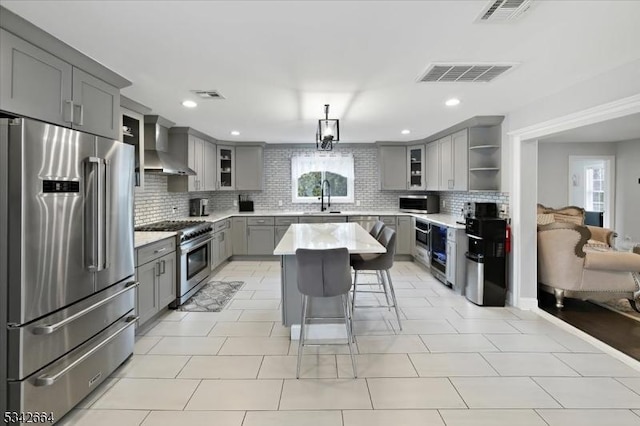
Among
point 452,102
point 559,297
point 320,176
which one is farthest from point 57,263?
point 320,176

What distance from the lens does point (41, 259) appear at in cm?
196

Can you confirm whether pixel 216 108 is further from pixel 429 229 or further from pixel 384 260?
pixel 429 229

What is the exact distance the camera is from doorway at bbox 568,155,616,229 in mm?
6613

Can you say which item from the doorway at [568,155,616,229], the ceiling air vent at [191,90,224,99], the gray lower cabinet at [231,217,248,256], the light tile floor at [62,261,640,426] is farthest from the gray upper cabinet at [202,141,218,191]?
the doorway at [568,155,616,229]

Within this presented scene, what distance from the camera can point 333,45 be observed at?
95.5 inches

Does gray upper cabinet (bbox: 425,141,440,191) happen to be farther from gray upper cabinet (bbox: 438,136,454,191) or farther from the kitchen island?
the kitchen island

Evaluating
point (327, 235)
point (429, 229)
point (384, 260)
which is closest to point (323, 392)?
point (384, 260)

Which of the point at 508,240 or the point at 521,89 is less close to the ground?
the point at 521,89

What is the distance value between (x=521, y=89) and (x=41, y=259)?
13.3 ft

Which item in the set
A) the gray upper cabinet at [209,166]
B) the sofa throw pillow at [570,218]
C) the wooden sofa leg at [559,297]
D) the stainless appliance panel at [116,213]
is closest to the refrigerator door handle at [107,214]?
the stainless appliance panel at [116,213]

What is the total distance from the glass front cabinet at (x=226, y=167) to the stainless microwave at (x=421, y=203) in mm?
3465

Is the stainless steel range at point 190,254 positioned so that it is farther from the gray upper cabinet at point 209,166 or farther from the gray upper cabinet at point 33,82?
the gray upper cabinet at point 33,82

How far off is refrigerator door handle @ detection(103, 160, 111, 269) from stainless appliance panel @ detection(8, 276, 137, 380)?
268 millimetres

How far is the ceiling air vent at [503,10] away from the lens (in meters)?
1.87
